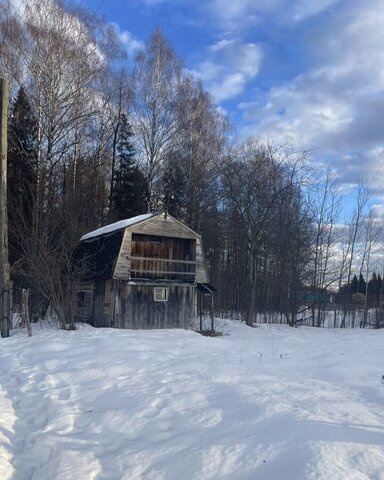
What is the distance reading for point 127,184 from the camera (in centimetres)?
3853

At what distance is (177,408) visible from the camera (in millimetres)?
7219

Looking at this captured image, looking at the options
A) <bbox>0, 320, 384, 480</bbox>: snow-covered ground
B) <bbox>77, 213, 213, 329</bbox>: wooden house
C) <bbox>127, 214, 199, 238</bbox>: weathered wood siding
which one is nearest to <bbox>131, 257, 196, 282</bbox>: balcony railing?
<bbox>77, 213, 213, 329</bbox>: wooden house

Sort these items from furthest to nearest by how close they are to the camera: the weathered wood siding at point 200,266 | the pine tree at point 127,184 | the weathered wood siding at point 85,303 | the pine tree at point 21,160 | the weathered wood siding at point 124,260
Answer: the pine tree at point 127,184 < the pine tree at point 21,160 < the weathered wood siding at point 200,266 < the weathered wood siding at point 85,303 < the weathered wood siding at point 124,260

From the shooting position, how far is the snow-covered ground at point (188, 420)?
5016 mm

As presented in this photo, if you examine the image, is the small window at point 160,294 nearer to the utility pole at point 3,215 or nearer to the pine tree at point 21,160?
the utility pole at point 3,215

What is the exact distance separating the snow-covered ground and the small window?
1281 cm

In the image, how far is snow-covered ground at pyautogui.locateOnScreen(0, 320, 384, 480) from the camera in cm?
502

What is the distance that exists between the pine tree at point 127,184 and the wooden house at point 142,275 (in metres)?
11.8

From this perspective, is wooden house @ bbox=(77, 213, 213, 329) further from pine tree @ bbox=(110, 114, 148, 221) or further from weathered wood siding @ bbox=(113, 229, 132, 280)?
pine tree @ bbox=(110, 114, 148, 221)

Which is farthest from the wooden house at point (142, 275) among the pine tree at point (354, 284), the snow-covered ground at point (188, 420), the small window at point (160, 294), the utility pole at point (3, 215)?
the pine tree at point (354, 284)

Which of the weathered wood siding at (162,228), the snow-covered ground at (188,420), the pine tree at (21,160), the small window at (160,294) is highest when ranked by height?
the pine tree at (21,160)

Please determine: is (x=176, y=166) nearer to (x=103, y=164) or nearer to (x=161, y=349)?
(x=103, y=164)

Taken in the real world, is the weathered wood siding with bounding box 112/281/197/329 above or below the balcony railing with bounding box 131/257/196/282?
below

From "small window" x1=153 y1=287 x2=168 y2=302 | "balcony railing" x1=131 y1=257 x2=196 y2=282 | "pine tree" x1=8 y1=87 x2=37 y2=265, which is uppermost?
"pine tree" x1=8 y1=87 x2=37 y2=265
